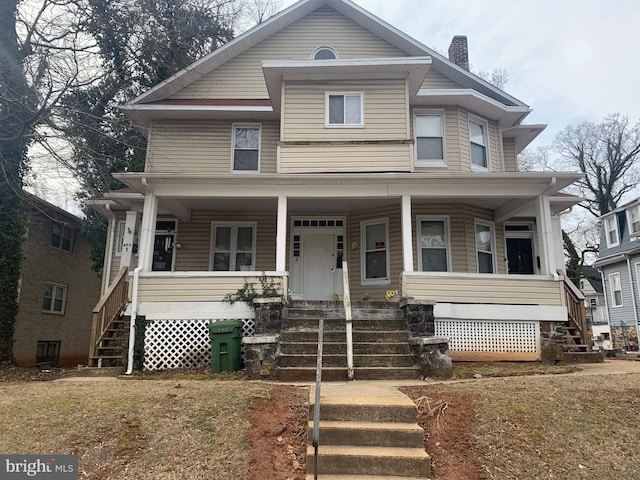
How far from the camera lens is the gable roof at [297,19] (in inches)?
512

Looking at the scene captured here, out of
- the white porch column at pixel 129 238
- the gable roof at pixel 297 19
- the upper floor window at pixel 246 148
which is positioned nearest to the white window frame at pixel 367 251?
the upper floor window at pixel 246 148

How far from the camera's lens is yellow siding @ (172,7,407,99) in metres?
13.4

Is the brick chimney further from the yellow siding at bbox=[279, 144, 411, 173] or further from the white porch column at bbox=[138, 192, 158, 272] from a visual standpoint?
the white porch column at bbox=[138, 192, 158, 272]

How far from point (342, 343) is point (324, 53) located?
916 cm

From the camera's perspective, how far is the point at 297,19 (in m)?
13.6

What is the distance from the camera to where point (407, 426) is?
473 centimetres

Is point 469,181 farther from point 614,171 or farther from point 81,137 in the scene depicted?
point 614,171

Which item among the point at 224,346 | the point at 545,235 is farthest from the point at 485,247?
the point at 224,346

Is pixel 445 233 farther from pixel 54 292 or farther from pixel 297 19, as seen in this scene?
pixel 54 292

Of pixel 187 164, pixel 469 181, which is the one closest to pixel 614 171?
pixel 469 181

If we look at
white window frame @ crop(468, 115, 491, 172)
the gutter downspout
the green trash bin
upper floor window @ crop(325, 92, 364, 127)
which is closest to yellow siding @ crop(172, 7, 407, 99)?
upper floor window @ crop(325, 92, 364, 127)

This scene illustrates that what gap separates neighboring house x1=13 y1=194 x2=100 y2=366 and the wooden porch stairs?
6.66 m

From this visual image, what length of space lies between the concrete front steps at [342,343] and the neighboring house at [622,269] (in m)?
17.5

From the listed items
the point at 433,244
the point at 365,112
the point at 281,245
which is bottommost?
the point at 281,245
